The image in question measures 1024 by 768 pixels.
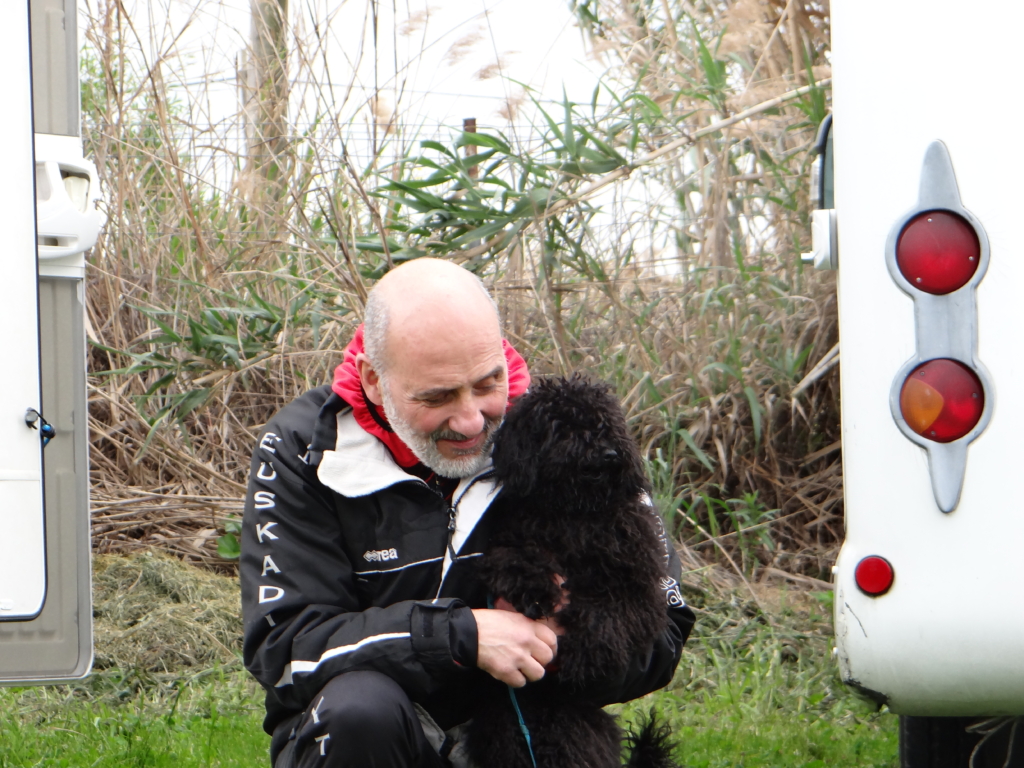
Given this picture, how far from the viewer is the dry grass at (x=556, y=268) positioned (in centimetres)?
445

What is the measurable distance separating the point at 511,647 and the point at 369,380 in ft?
2.19

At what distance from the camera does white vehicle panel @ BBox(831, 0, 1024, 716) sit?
1.72 meters

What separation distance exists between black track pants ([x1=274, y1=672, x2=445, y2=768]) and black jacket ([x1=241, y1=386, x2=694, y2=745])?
0.04m

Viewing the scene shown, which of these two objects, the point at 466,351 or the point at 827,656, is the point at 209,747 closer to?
the point at 466,351

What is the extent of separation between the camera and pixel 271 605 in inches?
83.4

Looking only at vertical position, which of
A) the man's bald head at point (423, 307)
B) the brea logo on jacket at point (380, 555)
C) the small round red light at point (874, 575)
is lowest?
the brea logo on jacket at point (380, 555)

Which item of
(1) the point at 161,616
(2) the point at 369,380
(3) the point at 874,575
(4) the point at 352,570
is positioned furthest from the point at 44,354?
(1) the point at 161,616

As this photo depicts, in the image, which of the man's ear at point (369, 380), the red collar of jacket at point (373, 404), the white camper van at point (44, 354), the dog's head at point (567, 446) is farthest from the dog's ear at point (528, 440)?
the white camper van at point (44, 354)

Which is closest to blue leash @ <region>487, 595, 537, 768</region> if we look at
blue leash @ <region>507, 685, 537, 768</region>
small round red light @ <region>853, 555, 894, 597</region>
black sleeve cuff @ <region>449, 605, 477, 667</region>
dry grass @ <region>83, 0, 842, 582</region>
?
blue leash @ <region>507, 685, 537, 768</region>

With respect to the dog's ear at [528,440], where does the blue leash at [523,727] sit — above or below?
below

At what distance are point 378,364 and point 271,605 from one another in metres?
0.53

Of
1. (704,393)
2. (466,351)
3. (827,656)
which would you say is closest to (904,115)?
(466,351)

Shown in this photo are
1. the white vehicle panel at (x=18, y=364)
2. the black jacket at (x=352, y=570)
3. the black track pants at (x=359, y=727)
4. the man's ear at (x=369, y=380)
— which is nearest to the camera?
the black track pants at (x=359, y=727)

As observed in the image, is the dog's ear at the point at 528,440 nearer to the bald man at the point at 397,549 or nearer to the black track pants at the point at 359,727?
the bald man at the point at 397,549
